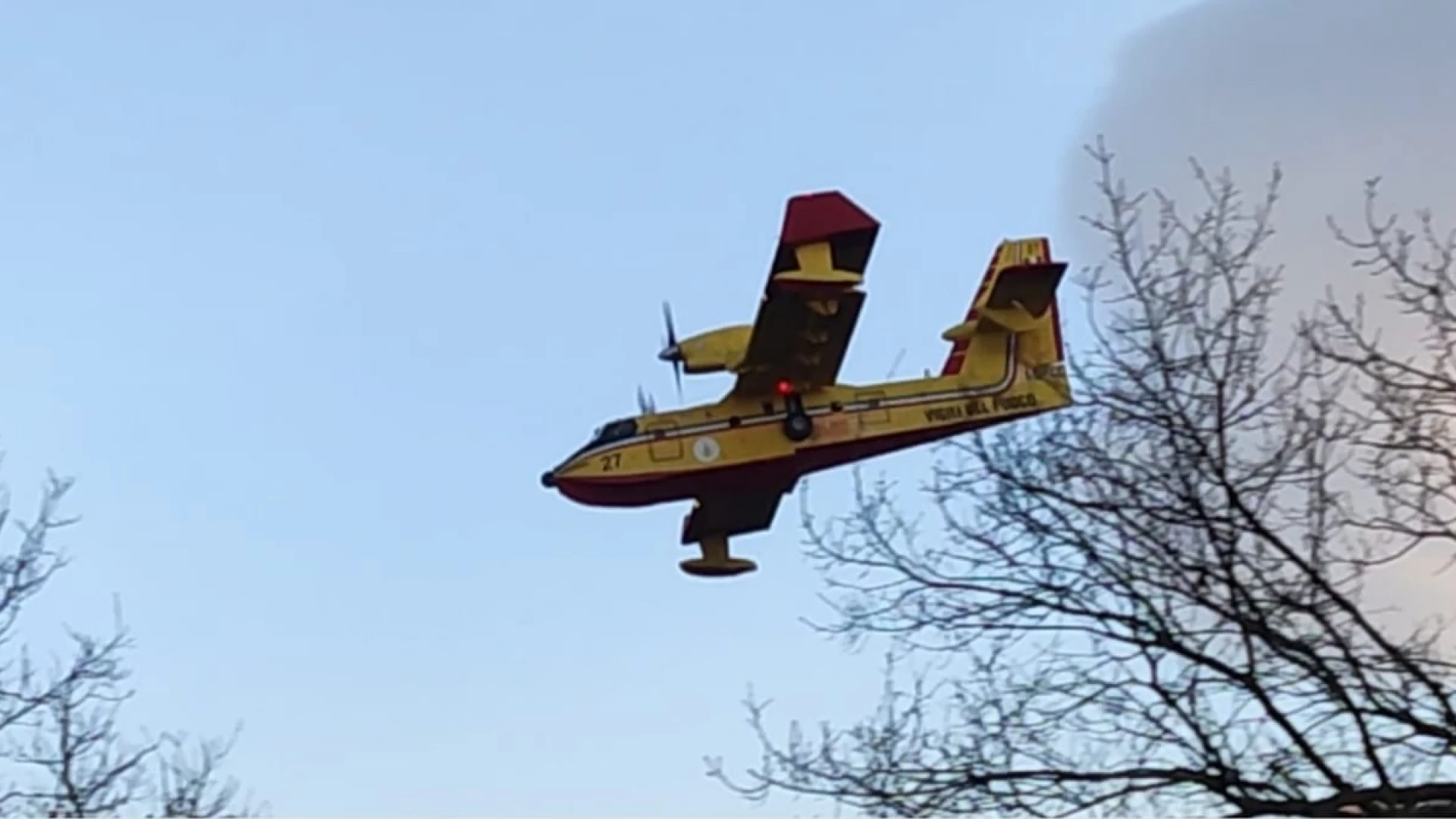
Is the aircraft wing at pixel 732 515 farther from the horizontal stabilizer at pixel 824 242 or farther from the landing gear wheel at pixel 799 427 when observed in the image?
the horizontal stabilizer at pixel 824 242

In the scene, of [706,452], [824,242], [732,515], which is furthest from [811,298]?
[732,515]

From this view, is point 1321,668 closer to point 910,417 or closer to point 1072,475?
point 1072,475

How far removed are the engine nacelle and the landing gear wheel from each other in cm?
113

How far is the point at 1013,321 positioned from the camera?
22.5 m

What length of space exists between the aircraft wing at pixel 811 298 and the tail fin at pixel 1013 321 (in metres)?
1.64

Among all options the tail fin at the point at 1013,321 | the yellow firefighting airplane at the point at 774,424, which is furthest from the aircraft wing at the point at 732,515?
the tail fin at the point at 1013,321

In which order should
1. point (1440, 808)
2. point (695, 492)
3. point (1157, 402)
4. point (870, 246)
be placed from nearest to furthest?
point (1440, 808) → point (1157, 402) → point (870, 246) → point (695, 492)

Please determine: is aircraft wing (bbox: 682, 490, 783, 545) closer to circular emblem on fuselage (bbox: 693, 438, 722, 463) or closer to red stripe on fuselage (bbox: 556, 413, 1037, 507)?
red stripe on fuselage (bbox: 556, 413, 1037, 507)

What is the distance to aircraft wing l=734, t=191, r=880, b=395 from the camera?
755 inches

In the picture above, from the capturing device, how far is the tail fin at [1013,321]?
72.9ft

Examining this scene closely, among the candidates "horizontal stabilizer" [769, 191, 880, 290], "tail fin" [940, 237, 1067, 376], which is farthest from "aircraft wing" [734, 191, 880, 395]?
"tail fin" [940, 237, 1067, 376]

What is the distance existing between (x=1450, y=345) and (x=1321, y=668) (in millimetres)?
→ 1793

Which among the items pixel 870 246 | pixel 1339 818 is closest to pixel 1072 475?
pixel 1339 818

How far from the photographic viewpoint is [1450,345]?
34.0 ft
